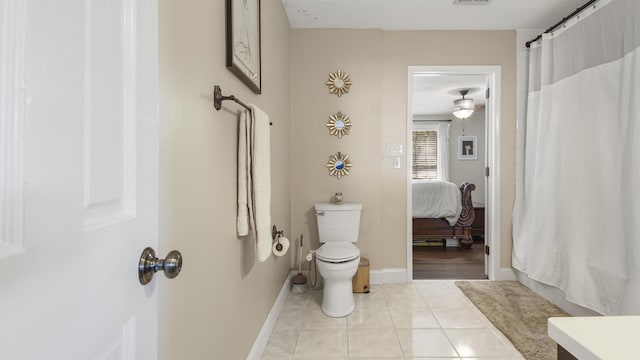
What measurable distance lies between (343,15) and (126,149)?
2615 millimetres

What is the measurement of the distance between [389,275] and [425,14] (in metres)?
2.40

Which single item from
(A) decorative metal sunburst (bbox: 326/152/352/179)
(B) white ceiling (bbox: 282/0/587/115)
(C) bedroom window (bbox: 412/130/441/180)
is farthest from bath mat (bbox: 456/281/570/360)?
(C) bedroom window (bbox: 412/130/441/180)

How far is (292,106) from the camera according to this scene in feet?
9.64

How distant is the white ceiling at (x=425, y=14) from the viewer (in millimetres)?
2516

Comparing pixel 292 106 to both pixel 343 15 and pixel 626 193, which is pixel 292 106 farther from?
pixel 626 193

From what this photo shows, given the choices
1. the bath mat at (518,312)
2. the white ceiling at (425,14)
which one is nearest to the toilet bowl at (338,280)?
the bath mat at (518,312)

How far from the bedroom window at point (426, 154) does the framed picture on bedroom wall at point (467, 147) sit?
1.68 feet

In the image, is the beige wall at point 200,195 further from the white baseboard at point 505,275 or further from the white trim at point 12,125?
the white baseboard at point 505,275

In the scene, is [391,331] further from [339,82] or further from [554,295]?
[339,82]

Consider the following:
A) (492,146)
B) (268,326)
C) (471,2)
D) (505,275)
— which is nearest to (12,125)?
(268,326)

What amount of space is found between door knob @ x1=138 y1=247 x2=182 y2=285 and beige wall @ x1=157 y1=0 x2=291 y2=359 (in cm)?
24

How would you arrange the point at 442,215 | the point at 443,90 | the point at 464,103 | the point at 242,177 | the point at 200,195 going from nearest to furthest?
the point at 200,195, the point at 242,177, the point at 442,215, the point at 443,90, the point at 464,103

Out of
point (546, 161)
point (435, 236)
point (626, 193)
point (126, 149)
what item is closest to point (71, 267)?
point (126, 149)

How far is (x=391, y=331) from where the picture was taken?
207 cm
